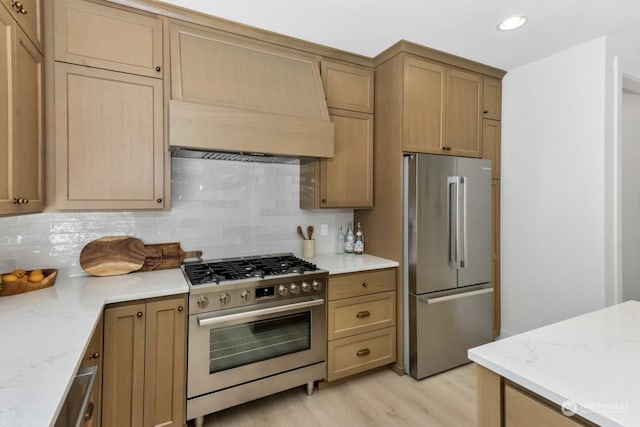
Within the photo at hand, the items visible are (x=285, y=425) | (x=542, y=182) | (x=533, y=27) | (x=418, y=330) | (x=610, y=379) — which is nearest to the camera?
(x=610, y=379)

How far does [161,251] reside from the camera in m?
2.27

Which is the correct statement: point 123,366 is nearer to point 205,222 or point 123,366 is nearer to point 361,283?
point 205,222

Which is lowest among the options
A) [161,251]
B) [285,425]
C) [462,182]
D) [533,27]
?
[285,425]

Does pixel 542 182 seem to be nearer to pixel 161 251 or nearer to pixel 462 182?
pixel 462 182

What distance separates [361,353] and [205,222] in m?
1.54

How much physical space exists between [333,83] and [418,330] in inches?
80.8

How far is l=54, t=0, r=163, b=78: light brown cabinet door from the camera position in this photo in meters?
1.79

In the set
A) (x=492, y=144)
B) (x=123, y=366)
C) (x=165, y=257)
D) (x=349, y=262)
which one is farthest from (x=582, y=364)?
(x=492, y=144)

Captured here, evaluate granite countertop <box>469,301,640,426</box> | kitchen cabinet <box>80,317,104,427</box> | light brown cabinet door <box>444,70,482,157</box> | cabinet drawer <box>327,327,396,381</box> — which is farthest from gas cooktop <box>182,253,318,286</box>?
light brown cabinet door <box>444,70,482,157</box>

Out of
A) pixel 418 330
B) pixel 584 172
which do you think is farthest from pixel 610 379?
pixel 584 172

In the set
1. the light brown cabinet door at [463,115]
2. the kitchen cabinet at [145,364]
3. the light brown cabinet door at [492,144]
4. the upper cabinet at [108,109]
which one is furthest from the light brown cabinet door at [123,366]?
the light brown cabinet door at [492,144]

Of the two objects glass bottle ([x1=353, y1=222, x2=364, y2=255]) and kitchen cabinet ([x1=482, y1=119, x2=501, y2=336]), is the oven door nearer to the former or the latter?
glass bottle ([x1=353, y1=222, x2=364, y2=255])

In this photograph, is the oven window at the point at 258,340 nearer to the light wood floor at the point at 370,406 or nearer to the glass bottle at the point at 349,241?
the light wood floor at the point at 370,406

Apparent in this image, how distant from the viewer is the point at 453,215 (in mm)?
2586
